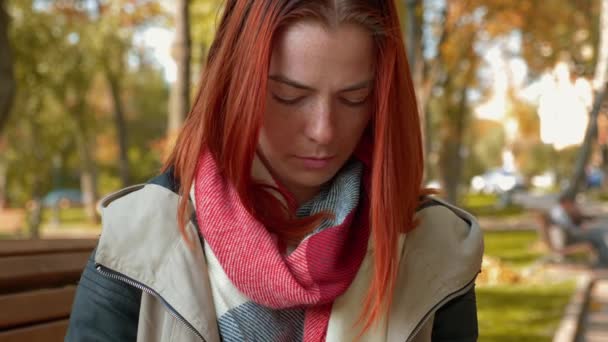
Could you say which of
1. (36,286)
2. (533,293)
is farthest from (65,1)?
(36,286)

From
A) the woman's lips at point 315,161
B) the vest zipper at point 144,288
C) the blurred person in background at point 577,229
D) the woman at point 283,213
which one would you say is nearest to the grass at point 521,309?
the blurred person in background at point 577,229

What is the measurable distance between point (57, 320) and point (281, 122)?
97cm

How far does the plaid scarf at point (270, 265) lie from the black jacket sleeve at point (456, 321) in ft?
0.83

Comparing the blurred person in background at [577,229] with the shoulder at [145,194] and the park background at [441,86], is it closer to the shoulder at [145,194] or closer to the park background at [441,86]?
the park background at [441,86]

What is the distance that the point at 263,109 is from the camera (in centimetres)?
173

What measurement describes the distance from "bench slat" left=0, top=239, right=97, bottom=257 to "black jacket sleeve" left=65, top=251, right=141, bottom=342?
1.88 ft

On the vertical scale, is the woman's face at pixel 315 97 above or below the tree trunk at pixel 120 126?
above

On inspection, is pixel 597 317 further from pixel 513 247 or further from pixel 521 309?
pixel 513 247

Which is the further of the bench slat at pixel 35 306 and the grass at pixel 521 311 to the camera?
the grass at pixel 521 311

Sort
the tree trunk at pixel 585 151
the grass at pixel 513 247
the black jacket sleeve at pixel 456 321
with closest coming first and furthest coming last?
1. the black jacket sleeve at pixel 456 321
2. the grass at pixel 513 247
3. the tree trunk at pixel 585 151

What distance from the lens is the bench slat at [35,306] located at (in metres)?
2.15

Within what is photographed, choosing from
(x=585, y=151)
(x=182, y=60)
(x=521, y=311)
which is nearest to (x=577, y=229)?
(x=585, y=151)

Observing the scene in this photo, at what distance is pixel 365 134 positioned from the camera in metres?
1.96

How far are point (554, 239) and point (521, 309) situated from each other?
4.75m
